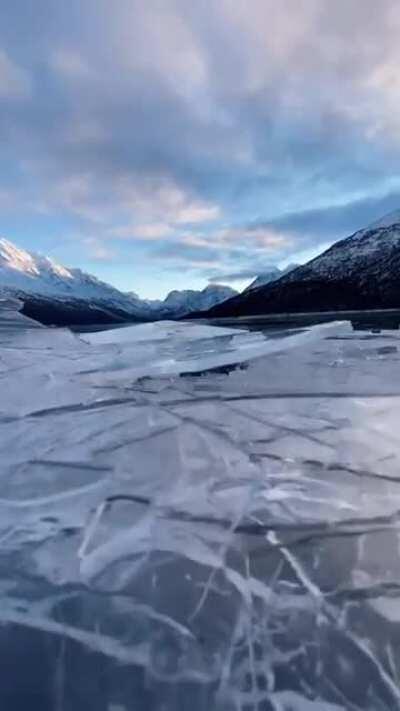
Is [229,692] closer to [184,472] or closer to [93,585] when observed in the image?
[93,585]

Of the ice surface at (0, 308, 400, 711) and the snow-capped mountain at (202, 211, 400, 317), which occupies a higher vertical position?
the snow-capped mountain at (202, 211, 400, 317)

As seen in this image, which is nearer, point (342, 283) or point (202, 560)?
point (202, 560)

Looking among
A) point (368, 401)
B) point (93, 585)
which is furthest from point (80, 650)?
point (368, 401)

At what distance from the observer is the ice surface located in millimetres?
1507

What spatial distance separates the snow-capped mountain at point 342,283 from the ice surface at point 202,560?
91408mm

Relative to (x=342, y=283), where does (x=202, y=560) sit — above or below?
below

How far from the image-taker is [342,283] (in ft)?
379

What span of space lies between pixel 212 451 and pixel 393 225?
536 feet

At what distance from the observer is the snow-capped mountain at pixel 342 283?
10131 centimetres

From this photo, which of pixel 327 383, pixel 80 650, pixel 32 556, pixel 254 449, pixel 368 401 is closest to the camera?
pixel 80 650

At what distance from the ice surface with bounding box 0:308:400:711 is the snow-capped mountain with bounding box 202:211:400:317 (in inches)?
3599

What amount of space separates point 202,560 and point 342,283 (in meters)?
121

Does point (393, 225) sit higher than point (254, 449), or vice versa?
point (393, 225)

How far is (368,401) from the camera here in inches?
190
